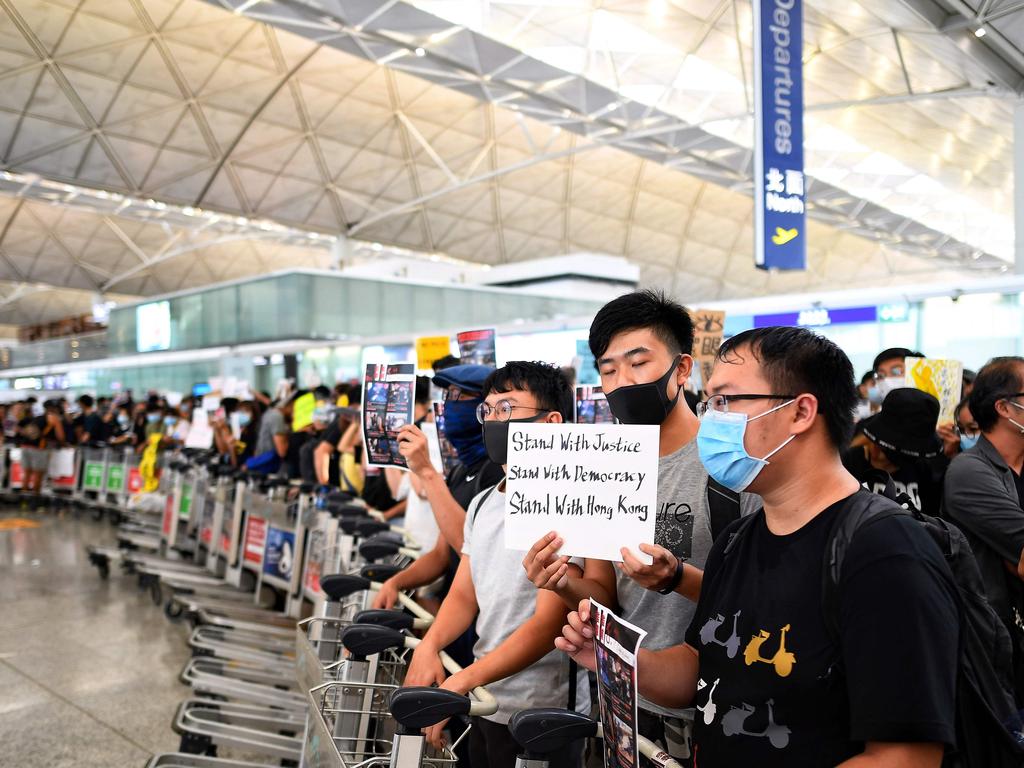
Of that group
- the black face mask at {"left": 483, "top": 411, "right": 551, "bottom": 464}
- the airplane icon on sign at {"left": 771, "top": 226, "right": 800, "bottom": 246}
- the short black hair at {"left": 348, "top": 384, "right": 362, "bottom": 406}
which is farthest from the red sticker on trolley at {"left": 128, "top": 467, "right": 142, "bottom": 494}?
the black face mask at {"left": 483, "top": 411, "right": 551, "bottom": 464}

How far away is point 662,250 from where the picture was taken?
128 ft

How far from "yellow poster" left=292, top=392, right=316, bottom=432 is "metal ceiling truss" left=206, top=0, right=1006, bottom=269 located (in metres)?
7.61

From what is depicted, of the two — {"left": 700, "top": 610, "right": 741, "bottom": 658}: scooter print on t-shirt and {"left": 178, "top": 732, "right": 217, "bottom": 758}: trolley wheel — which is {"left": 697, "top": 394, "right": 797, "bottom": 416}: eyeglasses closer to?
{"left": 700, "top": 610, "right": 741, "bottom": 658}: scooter print on t-shirt

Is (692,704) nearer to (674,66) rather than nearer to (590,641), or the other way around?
(590,641)

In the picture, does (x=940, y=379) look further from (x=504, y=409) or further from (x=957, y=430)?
(x=504, y=409)

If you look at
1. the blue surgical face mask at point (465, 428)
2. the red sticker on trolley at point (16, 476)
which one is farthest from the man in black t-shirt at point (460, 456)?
the red sticker on trolley at point (16, 476)

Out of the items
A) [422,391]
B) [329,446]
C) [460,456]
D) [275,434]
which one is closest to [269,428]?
[275,434]

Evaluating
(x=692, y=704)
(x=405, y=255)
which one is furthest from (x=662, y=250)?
(x=692, y=704)

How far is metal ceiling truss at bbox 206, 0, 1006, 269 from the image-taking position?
1394 cm

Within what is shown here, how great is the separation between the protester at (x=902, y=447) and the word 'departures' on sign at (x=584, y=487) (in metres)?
1.48

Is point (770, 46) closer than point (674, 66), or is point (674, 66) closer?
point (770, 46)

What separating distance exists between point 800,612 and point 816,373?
457mm

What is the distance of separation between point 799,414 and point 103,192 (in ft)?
99.8

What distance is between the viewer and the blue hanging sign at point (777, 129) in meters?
8.94
